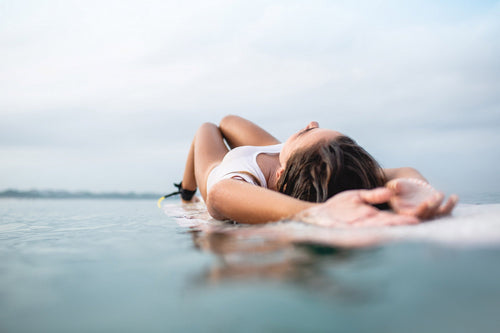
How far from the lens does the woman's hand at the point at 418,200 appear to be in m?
1.15

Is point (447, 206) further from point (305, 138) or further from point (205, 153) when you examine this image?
point (205, 153)

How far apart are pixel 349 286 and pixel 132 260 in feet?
1.96

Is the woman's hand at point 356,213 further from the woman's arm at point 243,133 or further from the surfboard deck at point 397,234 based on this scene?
the woman's arm at point 243,133

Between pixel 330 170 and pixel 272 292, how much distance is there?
0.97m

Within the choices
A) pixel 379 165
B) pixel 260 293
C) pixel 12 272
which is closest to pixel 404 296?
pixel 260 293

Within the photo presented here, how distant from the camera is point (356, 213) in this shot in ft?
3.64

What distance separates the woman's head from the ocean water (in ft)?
2.22

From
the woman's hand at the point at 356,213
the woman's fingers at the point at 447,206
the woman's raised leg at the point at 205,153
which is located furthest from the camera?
the woman's raised leg at the point at 205,153

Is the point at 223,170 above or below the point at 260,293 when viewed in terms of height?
above

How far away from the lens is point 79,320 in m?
0.57

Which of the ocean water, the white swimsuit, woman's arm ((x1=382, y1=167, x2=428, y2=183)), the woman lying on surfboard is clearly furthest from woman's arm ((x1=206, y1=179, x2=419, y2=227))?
woman's arm ((x1=382, y1=167, x2=428, y2=183))

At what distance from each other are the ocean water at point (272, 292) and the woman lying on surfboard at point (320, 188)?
0.33m

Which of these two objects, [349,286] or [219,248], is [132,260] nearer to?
[219,248]

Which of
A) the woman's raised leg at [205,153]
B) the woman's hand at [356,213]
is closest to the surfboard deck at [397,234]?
the woman's hand at [356,213]
